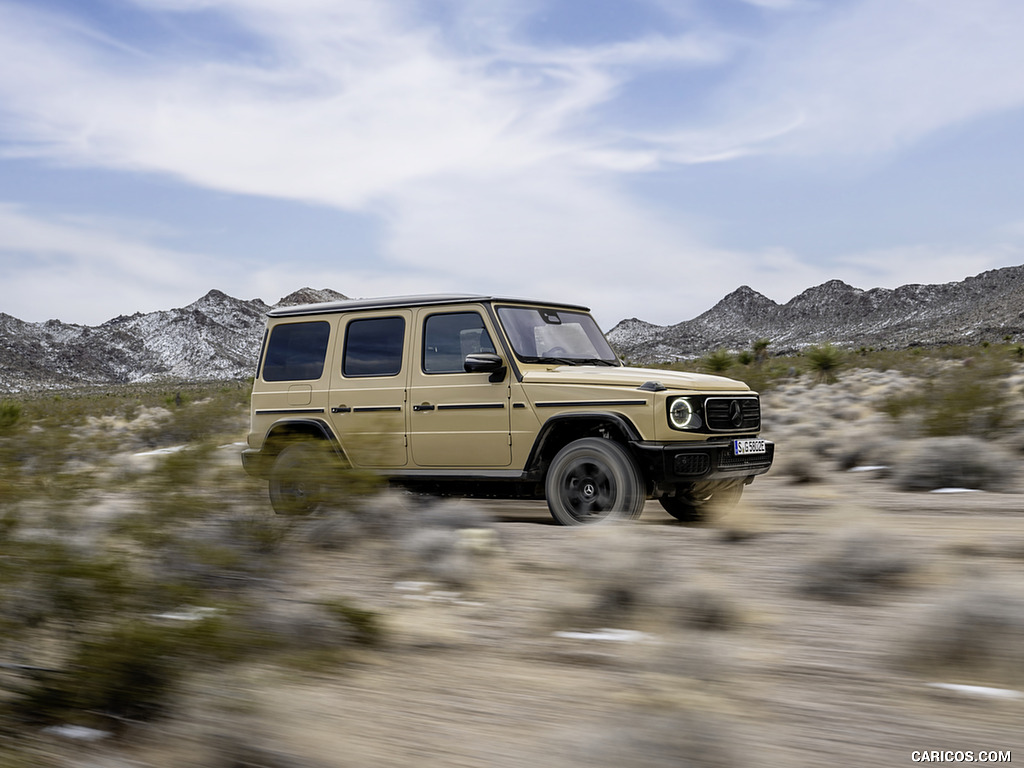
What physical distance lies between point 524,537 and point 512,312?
6.56ft

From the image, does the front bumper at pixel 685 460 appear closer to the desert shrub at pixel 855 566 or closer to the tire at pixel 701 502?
the tire at pixel 701 502

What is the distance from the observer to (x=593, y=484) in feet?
24.2

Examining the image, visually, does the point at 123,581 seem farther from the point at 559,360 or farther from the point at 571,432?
the point at 559,360

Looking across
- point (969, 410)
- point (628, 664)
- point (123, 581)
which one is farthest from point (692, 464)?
point (969, 410)

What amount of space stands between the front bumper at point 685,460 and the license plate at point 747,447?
1.6 inches

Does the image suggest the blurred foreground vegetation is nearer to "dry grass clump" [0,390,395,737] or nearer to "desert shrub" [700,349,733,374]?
"dry grass clump" [0,390,395,737]

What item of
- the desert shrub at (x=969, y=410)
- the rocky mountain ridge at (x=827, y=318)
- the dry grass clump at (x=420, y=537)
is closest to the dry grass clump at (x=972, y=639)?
the dry grass clump at (x=420, y=537)

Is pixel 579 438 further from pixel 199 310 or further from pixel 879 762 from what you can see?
pixel 199 310

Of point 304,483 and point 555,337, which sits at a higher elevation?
point 555,337

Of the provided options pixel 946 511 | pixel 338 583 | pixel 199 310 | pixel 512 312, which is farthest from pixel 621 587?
pixel 199 310

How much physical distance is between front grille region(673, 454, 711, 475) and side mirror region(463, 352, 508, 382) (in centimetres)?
158

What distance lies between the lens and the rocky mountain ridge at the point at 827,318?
376 ft

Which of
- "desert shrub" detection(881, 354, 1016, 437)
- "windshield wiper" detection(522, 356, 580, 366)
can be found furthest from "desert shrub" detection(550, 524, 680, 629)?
"desert shrub" detection(881, 354, 1016, 437)

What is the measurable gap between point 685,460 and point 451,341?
7.34ft
